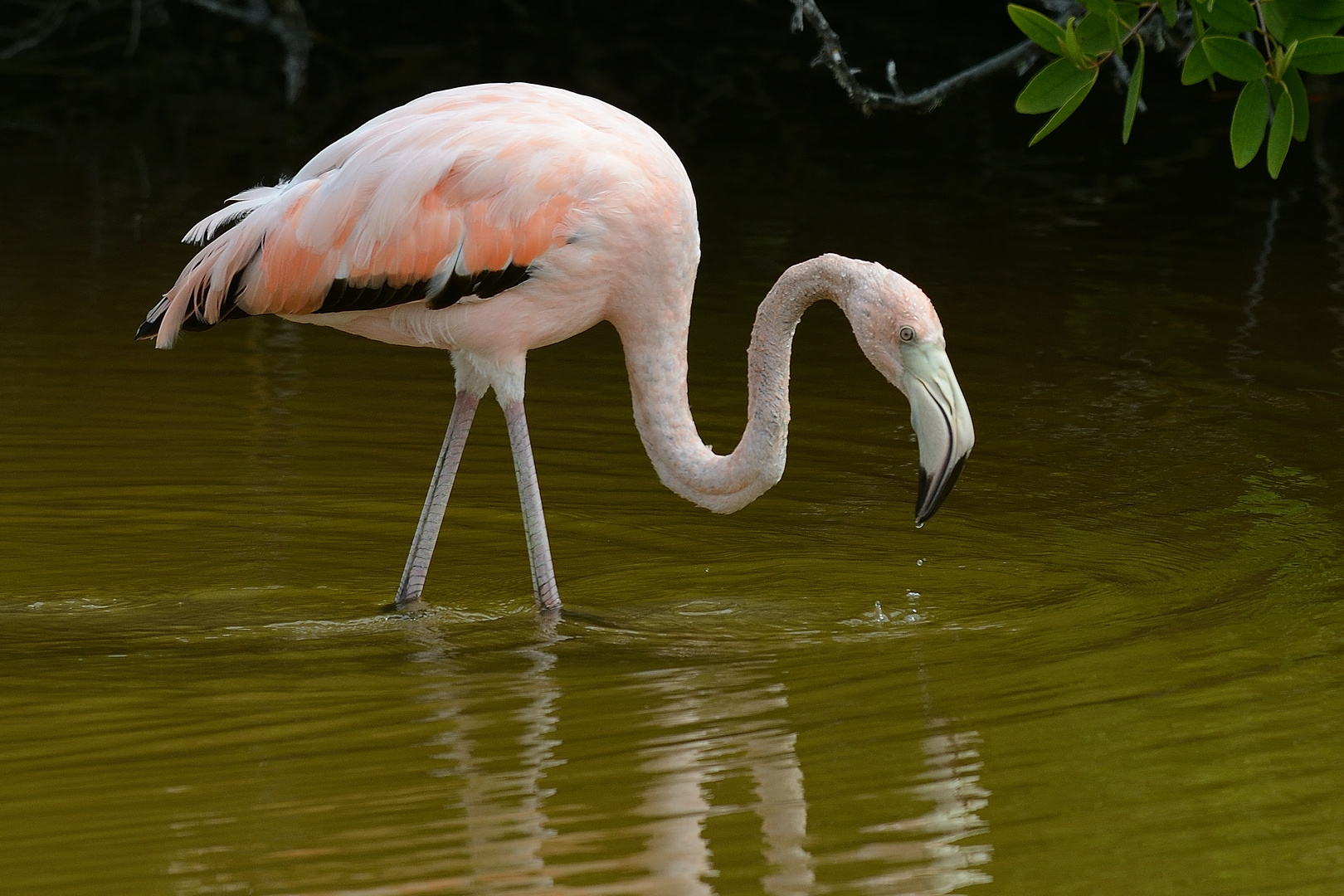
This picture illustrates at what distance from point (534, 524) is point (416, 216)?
101 cm

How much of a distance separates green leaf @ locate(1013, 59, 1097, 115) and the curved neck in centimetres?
88

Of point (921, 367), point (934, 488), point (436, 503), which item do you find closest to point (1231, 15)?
point (921, 367)

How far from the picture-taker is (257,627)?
18.6 ft

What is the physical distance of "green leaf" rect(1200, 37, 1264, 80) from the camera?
432 centimetres

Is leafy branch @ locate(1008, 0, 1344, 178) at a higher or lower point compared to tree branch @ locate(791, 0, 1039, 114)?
lower

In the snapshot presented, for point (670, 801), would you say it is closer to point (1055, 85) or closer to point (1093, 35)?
point (1055, 85)

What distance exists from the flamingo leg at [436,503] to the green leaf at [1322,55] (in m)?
2.70

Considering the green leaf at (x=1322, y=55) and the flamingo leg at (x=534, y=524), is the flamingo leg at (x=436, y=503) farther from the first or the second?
the green leaf at (x=1322, y=55)

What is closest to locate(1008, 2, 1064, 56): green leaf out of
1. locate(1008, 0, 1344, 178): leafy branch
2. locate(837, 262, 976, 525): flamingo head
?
locate(1008, 0, 1344, 178): leafy branch

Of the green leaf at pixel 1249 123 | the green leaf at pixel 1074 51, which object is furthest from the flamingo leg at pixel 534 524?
the green leaf at pixel 1249 123

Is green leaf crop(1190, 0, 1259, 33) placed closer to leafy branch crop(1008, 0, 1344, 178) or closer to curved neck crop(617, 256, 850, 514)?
leafy branch crop(1008, 0, 1344, 178)

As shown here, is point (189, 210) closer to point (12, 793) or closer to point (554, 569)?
point (554, 569)

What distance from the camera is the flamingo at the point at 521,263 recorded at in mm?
5484

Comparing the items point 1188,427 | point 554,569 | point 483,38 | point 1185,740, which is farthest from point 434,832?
point 483,38
